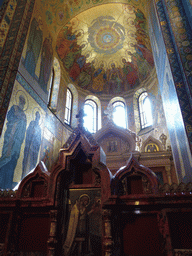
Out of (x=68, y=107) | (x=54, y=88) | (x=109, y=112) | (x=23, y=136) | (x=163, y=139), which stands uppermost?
(x=109, y=112)

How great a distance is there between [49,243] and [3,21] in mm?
7770

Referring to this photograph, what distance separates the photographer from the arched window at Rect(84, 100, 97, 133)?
51.1 feet

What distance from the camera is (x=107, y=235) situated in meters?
3.34

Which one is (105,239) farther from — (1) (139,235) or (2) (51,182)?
(2) (51,182)

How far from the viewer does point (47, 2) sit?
10.5 metres

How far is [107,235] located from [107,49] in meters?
14.7

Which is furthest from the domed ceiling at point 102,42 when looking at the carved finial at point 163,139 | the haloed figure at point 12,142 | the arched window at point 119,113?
the haloed figure at point 12,142

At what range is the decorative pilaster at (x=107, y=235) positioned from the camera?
324cm

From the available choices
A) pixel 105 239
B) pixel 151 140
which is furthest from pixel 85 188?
pixel 151 140

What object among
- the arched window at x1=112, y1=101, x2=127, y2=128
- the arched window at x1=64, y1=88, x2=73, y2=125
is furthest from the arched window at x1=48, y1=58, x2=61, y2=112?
the arched window at x1=112, y1=101, x2=127, y2=128

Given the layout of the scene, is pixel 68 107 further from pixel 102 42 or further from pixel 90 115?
pixel 102 42

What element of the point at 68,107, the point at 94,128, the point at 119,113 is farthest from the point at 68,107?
the point at 119,113

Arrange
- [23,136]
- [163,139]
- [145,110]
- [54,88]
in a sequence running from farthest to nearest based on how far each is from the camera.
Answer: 1. [145,110]
2. [54,88]
3. [163,139]
4. [23,136]

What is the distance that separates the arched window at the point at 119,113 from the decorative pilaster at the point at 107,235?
476 inches
